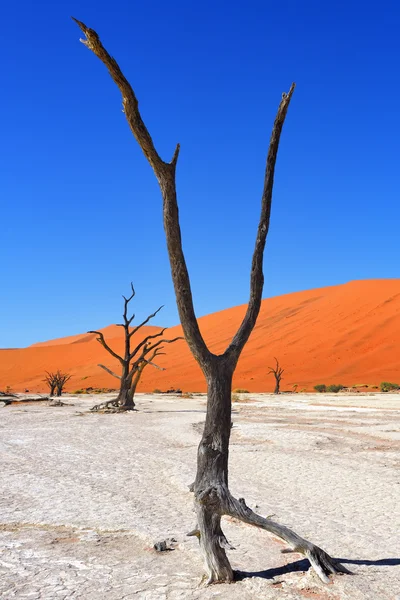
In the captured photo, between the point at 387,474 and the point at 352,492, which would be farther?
the point at 387,474

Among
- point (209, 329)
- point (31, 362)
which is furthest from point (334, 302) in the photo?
point (31, 362)

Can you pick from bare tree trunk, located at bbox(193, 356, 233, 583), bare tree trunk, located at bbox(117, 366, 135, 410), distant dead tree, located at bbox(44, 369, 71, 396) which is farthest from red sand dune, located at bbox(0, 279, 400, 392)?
bare tree trunk, located at bbox(193, 356, 233, 583)

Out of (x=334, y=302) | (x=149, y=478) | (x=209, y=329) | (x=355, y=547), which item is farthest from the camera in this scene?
(x=209, y=329)

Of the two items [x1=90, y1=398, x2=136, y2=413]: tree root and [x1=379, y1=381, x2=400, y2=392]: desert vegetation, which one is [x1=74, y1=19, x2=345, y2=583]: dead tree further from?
[x1=379, y1=381, x2=400, y2=392]: desert vegetation

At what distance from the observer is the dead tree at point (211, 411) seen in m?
4.14

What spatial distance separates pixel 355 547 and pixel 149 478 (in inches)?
142

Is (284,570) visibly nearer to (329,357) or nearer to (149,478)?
(149,478)

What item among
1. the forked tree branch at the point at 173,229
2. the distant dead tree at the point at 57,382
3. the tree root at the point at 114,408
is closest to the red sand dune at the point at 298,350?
the distant dead tree at the point at 57,382

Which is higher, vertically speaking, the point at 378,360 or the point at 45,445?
the point at 378,360

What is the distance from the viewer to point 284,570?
429 cm

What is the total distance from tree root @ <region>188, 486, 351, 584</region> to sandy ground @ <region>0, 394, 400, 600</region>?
11 cm

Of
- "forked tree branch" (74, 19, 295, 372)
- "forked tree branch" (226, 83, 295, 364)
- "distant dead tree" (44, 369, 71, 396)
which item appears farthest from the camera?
"distant dead tree" (44, 369, 71, 396)

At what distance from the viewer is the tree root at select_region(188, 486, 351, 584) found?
162 inches

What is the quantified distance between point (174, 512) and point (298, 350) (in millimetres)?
46361
